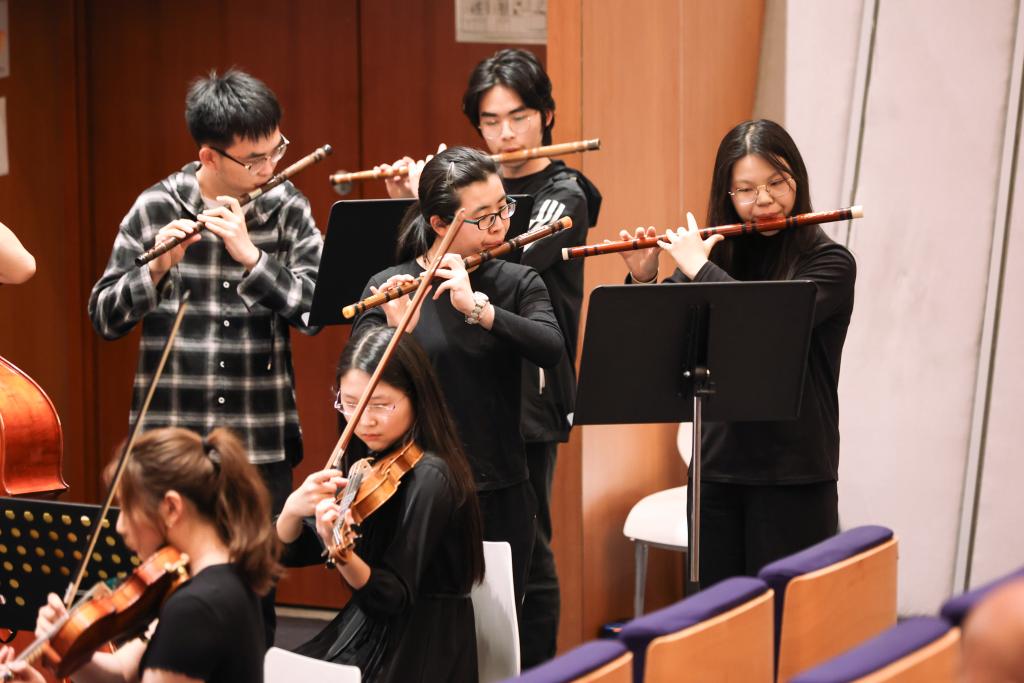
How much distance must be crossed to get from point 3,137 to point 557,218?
2.64 m

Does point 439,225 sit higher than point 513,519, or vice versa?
point 439,225

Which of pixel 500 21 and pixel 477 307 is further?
pixel 500 21

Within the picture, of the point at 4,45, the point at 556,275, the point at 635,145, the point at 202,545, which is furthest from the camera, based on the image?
the point at 4,45

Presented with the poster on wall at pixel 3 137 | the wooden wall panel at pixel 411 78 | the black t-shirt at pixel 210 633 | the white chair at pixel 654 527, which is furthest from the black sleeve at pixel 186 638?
the poster on wall at pixel 3 137

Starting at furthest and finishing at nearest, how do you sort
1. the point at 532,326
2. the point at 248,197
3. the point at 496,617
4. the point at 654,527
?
1. the point at 654,527
2. the point at 248,197
3. the point at 532,326
4. the point at 496,617

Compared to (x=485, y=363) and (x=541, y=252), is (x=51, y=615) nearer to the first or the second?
(x=485, y=363)

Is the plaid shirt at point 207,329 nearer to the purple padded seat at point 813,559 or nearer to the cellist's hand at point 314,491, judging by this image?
the cellist's hand at point 314,491

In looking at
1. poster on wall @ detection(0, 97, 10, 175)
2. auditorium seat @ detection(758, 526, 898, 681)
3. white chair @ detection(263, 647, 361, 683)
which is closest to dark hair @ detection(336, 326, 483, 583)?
white chair @ detection(263, 647, 361, 683)

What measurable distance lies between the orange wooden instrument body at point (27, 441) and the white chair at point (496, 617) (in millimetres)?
874

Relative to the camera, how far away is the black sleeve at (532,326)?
2631mm

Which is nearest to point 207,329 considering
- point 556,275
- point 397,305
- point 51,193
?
point 397,305

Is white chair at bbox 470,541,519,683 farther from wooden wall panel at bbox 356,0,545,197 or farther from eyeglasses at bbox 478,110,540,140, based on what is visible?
wooden wall panel at bbox 356,0,545,197

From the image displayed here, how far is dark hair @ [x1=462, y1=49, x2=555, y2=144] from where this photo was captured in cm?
330

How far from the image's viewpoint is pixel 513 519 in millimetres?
2791
